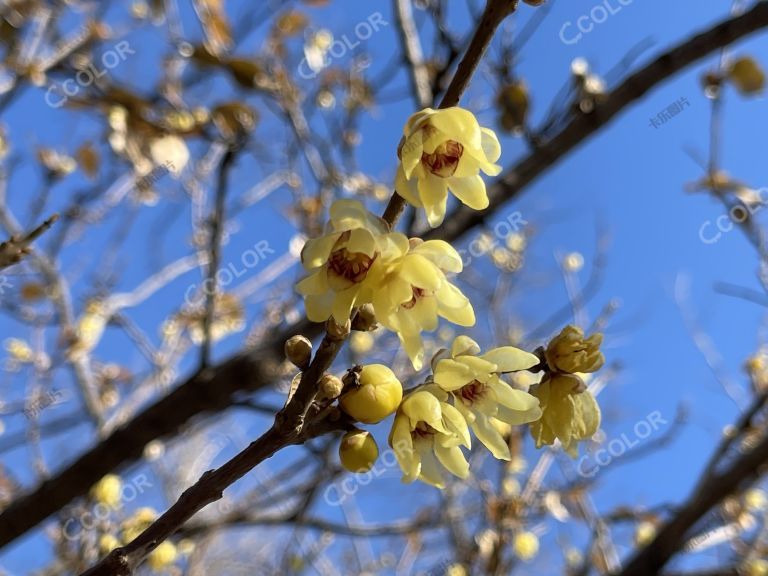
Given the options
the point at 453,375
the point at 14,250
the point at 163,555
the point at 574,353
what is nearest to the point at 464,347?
the point at 453,375

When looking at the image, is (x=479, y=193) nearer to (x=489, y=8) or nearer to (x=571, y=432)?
(x=489, y=8)

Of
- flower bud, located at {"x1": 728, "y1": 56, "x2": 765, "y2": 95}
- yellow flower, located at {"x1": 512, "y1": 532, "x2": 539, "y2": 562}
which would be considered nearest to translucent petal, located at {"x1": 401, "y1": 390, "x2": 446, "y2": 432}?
flower bud, located at {"x1": 728, "y1": 56, "x2": 765, "y2": 95}

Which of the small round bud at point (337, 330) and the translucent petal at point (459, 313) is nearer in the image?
the small round bud at point (337, 330)

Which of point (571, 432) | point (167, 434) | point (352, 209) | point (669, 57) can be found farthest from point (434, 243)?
point (669, 57)

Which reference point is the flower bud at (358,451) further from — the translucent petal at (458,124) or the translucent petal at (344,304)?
the translucent petal at (458,124)

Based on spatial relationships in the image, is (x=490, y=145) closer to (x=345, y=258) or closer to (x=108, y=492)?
(x=345, y=258)

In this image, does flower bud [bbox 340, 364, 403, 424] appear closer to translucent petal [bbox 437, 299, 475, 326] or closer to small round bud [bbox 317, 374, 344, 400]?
small round bud [bbox 317, 374, 344, 400]

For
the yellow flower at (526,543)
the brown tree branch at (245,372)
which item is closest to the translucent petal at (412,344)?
the brown tree branch at (245,372)

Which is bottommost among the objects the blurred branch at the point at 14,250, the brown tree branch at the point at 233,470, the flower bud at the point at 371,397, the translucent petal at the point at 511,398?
the translucent petal at the point at 511,398
